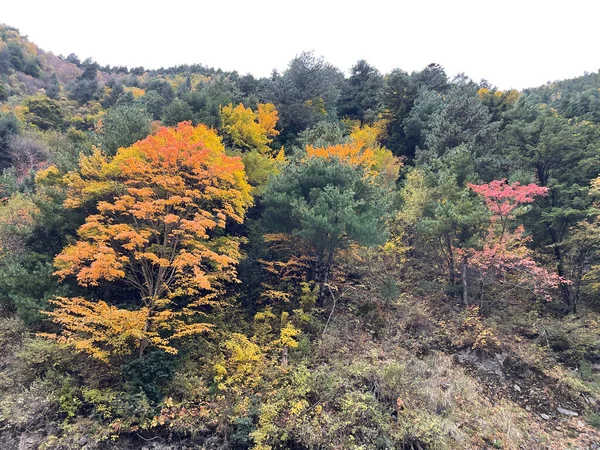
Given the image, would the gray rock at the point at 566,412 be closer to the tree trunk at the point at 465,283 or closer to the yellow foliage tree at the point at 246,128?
the tree trunk at the point at 465,283

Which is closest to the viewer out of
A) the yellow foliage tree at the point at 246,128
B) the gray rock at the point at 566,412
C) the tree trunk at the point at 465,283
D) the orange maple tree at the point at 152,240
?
the orange maple tree at the point at 152,240

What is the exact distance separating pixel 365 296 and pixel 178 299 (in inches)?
323

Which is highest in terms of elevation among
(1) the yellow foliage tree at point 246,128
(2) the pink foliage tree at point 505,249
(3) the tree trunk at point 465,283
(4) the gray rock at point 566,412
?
(1) the yellow foliage tree at point 246,128

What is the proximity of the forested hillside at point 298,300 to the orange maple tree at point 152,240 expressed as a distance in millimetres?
96

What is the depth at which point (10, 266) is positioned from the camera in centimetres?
1116

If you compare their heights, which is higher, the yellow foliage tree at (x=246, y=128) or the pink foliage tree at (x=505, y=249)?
the yellow foliage tree at (x=246, y=128)

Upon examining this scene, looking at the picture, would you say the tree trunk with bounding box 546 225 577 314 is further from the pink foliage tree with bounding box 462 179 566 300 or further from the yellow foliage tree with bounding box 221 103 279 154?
the yellow foliage tree with bounding box 221 103 279 154

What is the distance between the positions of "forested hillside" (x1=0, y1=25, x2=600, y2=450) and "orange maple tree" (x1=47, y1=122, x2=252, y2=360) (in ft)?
0.31

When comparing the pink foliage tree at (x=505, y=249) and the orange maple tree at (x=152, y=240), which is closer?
the orange maple tree at (x=152, y=240)

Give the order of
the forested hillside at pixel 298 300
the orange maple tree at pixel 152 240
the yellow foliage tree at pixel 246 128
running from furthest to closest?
1. the yellow foliage tree at pixel 246 128
2. the orange maple tree at pixel 152 240
3. the forested hillside at pixel 298 300

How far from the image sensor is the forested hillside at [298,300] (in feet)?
31.1

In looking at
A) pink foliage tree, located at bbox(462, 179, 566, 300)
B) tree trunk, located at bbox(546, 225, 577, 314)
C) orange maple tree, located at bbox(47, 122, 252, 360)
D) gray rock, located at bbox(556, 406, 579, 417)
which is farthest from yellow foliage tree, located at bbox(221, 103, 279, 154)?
gray rock, located at bbox(556, 406, 579, 417)

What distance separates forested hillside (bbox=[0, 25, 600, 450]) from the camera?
948 cm

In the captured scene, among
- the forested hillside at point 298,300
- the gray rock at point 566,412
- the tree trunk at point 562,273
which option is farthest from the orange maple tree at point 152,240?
A: the tree trunk at point 562,273
